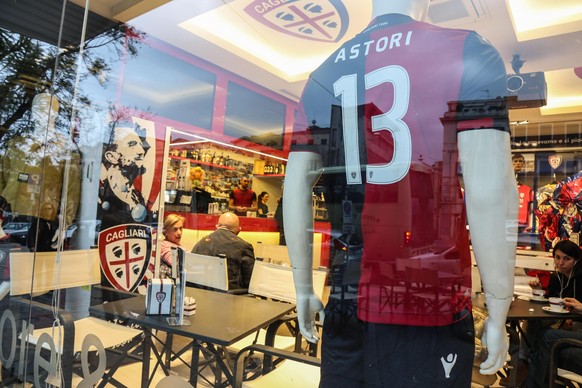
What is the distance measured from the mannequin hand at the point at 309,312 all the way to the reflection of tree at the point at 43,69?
2048 mm

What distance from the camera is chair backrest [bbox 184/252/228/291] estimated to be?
221cm

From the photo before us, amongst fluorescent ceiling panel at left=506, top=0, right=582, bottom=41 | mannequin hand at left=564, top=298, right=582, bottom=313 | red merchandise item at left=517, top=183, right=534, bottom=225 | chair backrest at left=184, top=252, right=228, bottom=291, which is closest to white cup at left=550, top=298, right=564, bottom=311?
mannequin hand at left=564, top=298, right=582, bottom=313

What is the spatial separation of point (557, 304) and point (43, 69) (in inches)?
126

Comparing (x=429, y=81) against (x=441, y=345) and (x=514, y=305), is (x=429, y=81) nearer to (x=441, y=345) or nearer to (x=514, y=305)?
(x=514, y=305)

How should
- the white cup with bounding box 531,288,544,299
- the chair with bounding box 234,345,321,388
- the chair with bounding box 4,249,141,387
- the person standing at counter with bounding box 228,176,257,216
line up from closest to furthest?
the white cup with bounding box 531,288,544,299
the chair with bounding box 234,345,321,388
the person standing at counter with bounding box 228,176,257,216
the chair with bounding box 4,249,141,387

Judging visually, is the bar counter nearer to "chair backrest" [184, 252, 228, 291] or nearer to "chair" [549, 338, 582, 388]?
"chair backrest" [184, 252, 228, 291]

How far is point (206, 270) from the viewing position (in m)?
2.31

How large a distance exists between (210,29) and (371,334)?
1.75m

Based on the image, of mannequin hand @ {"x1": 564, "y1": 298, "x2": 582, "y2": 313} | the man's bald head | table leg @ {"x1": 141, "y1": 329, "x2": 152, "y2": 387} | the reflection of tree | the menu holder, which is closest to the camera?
mannequin hand @ {"x1": 564, "y1": 298, "x2": 582, "y2": 313}

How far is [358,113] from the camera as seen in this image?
1.27m

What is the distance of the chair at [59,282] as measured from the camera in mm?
2172

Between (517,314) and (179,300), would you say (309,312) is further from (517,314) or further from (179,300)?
(179,300)

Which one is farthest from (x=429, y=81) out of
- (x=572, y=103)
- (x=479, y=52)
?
(x=572, y=103)

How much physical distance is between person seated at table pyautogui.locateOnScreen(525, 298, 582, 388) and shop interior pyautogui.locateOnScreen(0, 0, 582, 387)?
254mm
